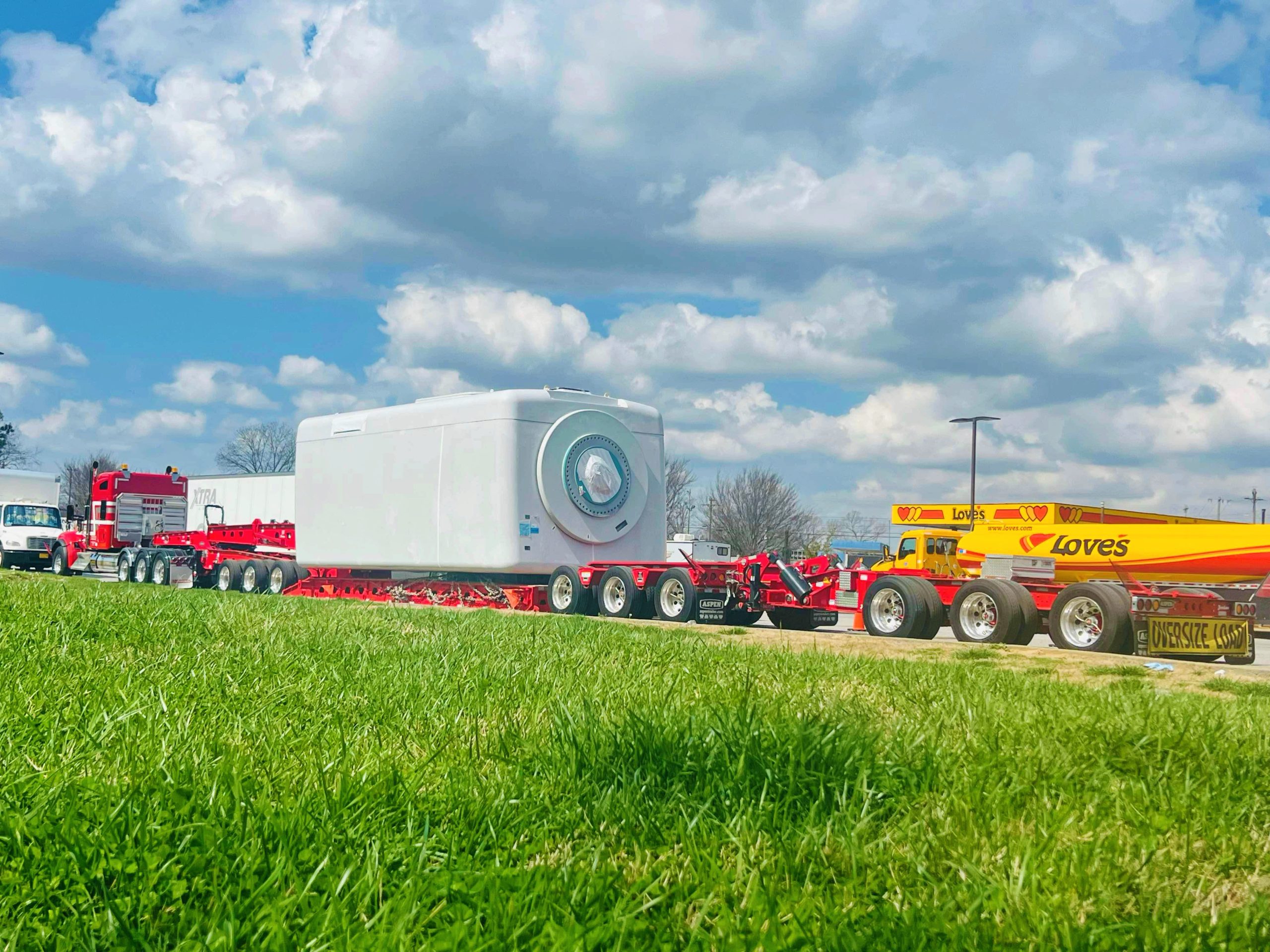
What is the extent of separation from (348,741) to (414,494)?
1677 cm

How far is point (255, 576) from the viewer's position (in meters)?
27.7

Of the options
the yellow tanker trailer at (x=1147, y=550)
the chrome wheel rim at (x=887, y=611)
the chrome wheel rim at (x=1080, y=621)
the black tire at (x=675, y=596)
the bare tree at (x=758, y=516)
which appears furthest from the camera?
the bare tree at (x=758, y=516)

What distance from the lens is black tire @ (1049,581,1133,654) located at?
16.0 metres

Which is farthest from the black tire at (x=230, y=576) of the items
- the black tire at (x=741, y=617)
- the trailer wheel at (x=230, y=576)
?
the black tire at (x=741, y=617)

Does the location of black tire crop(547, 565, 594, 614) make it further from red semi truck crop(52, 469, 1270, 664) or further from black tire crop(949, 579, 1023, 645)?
black tire crop(949, 579, 1023, 645)

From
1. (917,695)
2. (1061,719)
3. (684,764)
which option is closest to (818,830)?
(684,764)

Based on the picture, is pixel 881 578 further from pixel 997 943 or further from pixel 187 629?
pixel 997 943

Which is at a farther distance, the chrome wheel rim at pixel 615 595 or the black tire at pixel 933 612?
the chrome wheel rim at pixel 615 595

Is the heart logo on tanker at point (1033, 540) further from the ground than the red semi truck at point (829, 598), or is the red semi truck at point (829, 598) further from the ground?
the heart logo on tanker at point (1033, 540)

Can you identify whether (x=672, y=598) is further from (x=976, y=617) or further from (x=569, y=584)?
(x=976, y=617)

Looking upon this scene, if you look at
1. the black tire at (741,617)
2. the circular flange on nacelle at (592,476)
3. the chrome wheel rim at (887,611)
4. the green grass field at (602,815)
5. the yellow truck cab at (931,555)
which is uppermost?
the circular flange on nacelle at (592,476)

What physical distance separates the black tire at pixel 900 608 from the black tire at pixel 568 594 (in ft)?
15.0

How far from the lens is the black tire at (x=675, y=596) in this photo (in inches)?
761

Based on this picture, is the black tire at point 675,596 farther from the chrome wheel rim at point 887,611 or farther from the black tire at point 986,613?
the black tire at point 986,613
